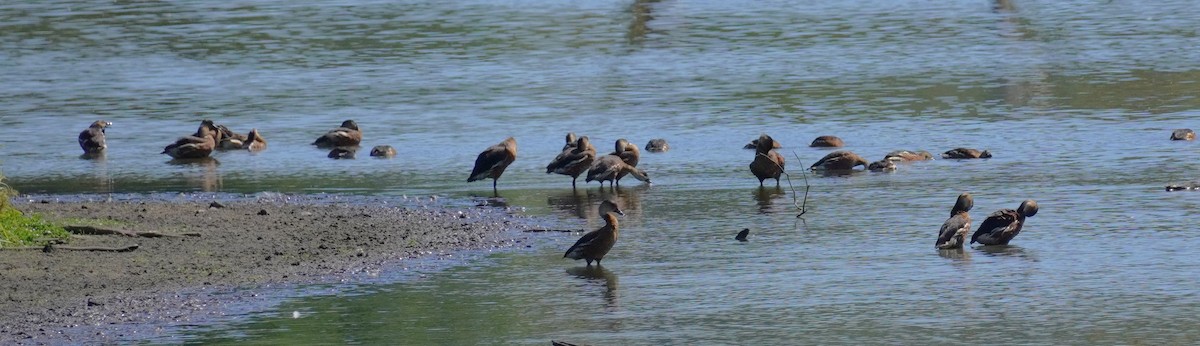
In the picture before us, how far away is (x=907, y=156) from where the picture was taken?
21.4 meters

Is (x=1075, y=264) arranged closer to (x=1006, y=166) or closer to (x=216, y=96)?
(x=1006, y=166)

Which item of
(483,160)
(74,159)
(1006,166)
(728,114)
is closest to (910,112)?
(728,114)

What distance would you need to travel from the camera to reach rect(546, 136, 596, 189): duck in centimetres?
2042

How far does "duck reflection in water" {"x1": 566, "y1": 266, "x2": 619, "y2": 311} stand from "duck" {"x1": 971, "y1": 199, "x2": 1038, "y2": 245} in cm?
304

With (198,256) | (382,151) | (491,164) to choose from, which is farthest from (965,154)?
(198,256)

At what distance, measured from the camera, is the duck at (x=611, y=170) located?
20.2 metres

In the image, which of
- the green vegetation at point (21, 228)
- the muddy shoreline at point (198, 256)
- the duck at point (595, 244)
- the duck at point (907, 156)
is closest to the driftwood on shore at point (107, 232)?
the muddy shoreline at point (198, 256)

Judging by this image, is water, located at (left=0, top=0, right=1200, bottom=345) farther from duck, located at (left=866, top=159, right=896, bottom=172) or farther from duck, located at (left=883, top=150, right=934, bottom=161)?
duck, located at (left=883, top=150, right=934, bottom=161)

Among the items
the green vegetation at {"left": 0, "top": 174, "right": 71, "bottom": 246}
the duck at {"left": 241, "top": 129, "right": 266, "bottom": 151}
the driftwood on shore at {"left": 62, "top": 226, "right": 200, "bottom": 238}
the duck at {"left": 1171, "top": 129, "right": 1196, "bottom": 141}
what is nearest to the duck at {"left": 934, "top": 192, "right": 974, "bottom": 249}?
the driftwood on shore at {"left": 62, "top": 226, "right": 200, "bottom": 238}

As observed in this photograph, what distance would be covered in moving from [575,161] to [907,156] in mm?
3633

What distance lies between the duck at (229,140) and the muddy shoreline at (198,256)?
5.96 metres

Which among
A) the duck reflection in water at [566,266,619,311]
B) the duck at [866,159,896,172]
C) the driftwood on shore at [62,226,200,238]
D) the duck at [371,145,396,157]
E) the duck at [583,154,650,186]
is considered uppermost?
the driftwood on shore at [62,226,200,238]

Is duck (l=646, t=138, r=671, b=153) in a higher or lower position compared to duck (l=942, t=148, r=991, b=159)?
lower

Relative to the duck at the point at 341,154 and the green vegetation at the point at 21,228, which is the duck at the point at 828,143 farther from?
the green vegetation at the point at 21,228
